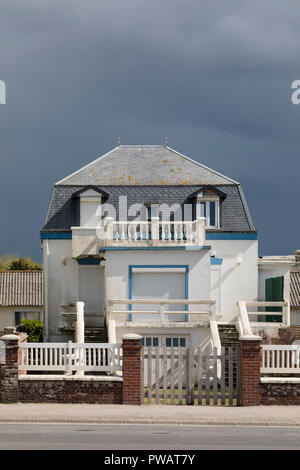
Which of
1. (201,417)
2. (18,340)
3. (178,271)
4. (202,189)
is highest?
(202,189)

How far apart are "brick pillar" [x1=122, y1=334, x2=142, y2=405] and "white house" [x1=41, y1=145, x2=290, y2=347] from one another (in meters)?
8.11

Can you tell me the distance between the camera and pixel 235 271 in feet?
107

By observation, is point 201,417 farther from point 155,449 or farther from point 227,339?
point 227,339

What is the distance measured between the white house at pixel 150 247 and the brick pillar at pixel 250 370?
800cm

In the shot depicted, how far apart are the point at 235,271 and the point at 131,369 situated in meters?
13.7

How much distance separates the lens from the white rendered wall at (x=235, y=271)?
106ft

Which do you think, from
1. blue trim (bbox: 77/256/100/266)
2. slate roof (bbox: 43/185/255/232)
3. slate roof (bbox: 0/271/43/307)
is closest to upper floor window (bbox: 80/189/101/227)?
slate roof (bbox: 43/185/255/232)

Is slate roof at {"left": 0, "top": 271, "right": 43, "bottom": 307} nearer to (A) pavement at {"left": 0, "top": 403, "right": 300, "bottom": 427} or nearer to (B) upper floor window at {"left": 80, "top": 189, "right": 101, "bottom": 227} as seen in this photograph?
(B) upper floor window at {"left": 80, "top": 189, "right": 101, "bottom": 227}

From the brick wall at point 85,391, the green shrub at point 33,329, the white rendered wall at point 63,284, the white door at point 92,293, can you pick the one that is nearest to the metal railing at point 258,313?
the white door at point 92,293

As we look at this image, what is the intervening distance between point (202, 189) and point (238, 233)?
2547 millimetres

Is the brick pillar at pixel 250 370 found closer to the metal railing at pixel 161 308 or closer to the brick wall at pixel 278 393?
the brick wall at pixel 278 393

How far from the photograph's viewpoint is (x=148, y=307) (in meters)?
29.3

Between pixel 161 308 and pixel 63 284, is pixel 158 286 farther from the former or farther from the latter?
pixel 63 284
